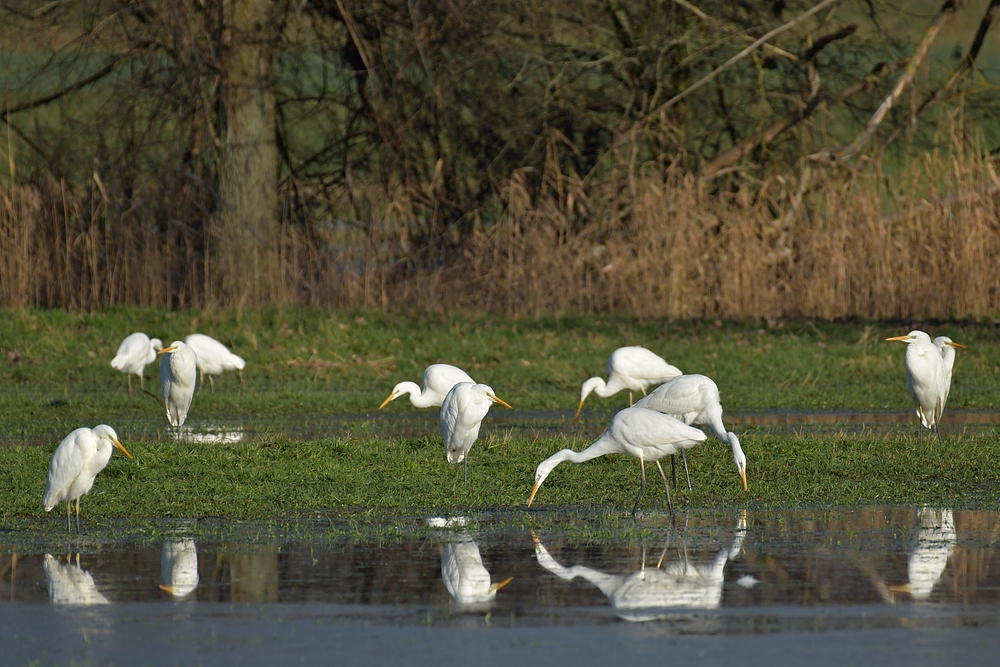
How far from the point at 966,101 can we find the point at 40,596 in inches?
835

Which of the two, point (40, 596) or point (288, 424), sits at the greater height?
point (288, 424)

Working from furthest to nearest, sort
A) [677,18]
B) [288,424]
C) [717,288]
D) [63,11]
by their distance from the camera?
[677,18]
[63,11]
[717,288]
[288,424]

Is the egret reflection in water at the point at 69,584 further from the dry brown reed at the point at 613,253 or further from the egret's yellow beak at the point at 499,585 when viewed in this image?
the dry brown reed at the point at 613,253

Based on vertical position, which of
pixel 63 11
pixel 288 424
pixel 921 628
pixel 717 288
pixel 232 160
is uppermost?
pixel 63 11

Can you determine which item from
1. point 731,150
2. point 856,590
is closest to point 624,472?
point 856,590

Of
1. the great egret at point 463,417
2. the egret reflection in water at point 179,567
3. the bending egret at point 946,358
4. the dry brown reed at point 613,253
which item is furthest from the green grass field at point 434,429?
the dry brown reed at point 613,253

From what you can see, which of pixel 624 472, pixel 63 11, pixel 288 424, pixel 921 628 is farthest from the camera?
pixel 63 11

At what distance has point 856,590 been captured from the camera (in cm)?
641

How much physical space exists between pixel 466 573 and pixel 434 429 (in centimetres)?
610

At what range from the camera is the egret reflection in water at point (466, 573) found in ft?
20.9

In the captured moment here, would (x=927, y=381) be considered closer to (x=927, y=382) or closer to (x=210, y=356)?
(x=927, y=382)

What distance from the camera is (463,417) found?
9898 mm

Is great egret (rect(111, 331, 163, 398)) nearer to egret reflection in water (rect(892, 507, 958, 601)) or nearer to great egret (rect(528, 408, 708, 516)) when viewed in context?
great egret (rect(528, 408, 708, 516))

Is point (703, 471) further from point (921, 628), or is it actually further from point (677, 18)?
point (677, 18)
